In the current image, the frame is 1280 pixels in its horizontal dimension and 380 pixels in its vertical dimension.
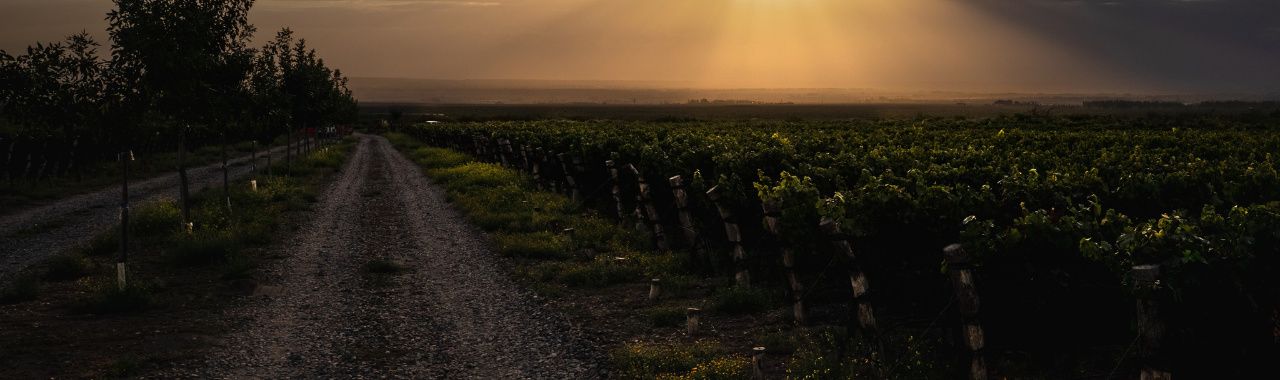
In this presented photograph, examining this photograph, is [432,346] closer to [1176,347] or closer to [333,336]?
[333,336]

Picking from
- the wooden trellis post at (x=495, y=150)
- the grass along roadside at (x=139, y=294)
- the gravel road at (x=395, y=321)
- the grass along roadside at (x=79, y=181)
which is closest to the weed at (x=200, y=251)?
the grass along roadside at (x=139, y=294)

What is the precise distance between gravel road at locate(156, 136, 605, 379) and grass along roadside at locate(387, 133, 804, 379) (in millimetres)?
457

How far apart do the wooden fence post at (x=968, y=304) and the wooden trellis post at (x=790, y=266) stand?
3432 millimetres

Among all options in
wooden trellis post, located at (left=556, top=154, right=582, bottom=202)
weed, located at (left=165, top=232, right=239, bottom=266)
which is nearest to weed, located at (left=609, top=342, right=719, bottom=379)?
weed, located at (left=165, top=232, right=239, bottom=266)

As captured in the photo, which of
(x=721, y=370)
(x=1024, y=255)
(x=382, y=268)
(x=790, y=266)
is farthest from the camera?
(x=382, y=268)

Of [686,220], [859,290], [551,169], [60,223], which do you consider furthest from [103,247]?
[859,290]

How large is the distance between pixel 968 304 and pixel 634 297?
20.8ft

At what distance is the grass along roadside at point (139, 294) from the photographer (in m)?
10.1

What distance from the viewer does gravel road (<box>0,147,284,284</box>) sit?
58.1 ft

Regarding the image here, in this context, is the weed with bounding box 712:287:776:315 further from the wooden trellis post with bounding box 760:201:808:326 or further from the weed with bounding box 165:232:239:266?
the weed with bounding box 165:232:239:266

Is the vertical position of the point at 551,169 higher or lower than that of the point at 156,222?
higher

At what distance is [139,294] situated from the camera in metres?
12.6

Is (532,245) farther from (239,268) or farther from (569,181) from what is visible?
(569,181)

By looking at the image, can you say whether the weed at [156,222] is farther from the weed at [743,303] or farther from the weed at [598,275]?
the weed at [743,303]
